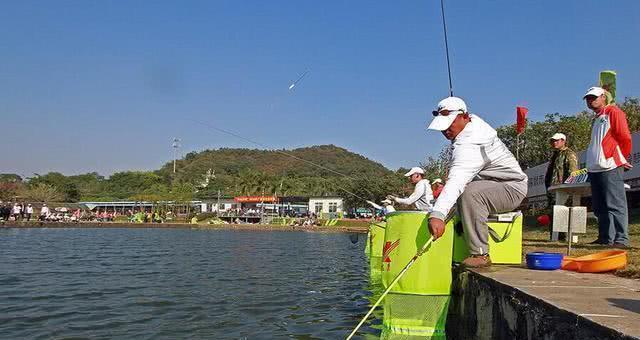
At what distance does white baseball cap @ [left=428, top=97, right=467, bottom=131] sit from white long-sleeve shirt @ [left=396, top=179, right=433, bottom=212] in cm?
460

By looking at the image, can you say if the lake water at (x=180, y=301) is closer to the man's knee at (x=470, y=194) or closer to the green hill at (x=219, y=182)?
the man's knee at (x=470, y=194)

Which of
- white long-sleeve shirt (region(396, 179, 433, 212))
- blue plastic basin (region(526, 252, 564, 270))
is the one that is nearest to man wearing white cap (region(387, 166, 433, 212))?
white long-sleeve shirt (region(396, 179, 433, 212))

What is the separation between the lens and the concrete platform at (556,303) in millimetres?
2247

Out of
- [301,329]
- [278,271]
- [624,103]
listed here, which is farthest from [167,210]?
[301,329]

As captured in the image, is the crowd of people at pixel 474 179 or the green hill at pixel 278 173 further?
the green hill at pixel 278 173

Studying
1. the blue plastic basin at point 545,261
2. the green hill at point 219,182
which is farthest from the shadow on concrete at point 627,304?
the green hill at point 219,182

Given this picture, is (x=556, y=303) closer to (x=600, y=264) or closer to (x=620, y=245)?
(x=600, y=264)

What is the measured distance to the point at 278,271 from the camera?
436 inches

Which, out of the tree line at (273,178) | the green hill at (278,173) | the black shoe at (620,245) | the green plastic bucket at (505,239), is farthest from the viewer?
the green hill at (278,173)

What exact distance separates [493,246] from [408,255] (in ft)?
3.70

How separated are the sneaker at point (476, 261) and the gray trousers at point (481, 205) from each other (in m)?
0.04

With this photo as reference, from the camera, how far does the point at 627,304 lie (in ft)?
8.93

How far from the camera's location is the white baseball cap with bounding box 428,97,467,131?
4.58 m

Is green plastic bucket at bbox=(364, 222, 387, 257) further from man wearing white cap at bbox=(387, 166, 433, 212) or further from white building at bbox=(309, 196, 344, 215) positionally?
white building at bbox=(309, 196, 344, 215)
